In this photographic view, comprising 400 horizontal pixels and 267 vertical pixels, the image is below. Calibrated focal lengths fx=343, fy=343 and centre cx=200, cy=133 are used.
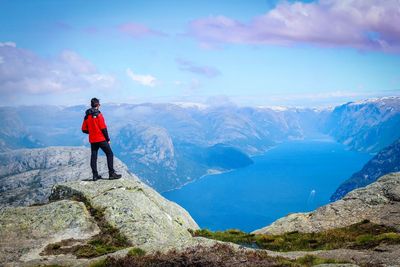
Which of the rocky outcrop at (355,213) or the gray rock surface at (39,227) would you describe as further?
the rocky outcrop at (355,213)

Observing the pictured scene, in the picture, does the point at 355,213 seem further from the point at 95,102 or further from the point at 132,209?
the point at 95,102

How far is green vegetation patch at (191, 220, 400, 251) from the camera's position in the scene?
66.9 feet

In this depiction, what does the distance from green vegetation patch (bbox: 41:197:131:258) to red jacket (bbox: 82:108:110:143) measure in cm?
654

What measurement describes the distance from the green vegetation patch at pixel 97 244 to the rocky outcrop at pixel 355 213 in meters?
13.2

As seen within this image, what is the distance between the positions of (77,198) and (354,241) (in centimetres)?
2021

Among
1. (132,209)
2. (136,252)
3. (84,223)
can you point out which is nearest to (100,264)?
(136,252)

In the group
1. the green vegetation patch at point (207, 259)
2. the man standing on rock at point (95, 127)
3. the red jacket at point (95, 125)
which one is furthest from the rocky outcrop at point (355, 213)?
the red jacket at point (95, 125)

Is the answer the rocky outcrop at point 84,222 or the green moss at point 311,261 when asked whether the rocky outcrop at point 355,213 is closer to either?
the rocky outcrop at point 84,222

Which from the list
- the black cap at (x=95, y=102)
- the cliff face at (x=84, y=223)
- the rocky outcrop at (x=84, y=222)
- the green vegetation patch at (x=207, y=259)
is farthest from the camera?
the black cap at (x=95, y=102)

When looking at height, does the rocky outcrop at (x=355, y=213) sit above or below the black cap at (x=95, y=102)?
below

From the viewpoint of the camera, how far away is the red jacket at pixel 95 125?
2661 cm

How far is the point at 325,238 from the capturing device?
23.7m

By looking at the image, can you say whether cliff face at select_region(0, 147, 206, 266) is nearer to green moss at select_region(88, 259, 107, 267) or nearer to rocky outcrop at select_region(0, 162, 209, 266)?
rocky outcrop at select_region(0, 162, 209, 266)

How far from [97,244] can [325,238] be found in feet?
50.1
